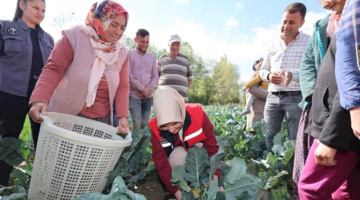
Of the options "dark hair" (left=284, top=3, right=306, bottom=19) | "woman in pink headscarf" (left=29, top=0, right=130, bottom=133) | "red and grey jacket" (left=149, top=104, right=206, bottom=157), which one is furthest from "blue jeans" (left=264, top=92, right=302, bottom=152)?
"woman in pink headscarf" (left=29, top=0, right=130, bottom=133)

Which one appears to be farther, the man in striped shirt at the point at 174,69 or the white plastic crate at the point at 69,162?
the man in striped shirt at the point at 174,69

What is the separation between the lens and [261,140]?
3.04 metres

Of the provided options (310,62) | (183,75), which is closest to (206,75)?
(183,75)

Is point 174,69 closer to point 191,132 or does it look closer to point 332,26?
point 191,132

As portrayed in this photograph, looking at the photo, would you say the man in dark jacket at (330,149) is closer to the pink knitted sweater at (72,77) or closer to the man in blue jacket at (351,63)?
the man in blue jacket at (351,63)

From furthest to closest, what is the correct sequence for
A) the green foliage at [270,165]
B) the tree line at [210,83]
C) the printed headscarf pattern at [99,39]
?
the tree line at [210,83], the green foliage at [270,165], the printed headscarf pattern at [99,39]

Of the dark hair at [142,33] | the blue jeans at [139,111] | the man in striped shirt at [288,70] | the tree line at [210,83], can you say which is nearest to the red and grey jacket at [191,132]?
the man in striped shirt at [288,70]

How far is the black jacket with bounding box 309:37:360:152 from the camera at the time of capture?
1067 millimetres

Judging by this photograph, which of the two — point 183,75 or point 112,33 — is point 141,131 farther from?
point 183,75

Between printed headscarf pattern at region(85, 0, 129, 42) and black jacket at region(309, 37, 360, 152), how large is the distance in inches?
51.9

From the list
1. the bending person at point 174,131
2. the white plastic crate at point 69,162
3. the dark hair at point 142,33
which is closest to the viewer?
the white plastic crate at point 69,162

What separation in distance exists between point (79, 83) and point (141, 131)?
77cm

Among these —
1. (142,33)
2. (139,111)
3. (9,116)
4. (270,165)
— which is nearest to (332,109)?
(270,165)

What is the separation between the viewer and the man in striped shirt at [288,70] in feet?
7.13
